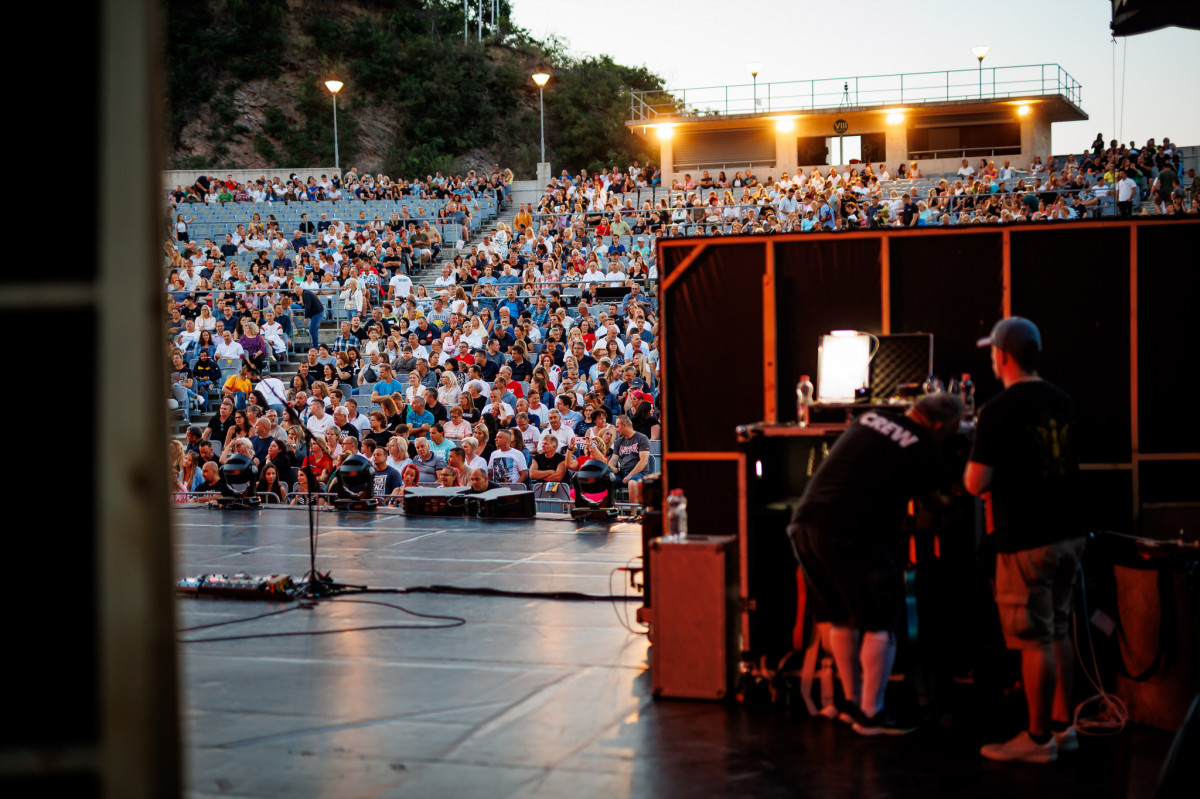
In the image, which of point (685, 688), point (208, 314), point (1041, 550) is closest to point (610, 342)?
point (208, 314)

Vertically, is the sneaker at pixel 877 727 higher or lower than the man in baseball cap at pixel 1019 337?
lower

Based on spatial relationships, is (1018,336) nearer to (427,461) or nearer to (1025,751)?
(1025,751)

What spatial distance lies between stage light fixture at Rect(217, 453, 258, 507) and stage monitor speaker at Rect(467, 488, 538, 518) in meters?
3.29

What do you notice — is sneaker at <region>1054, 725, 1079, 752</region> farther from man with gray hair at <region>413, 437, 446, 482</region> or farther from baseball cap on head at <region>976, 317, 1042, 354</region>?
man with gray hair at <region>413, 437, 446, 482</region>

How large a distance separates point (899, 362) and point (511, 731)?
315 cm

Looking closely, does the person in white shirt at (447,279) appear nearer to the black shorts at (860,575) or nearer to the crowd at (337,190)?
the crowd at (337,190)

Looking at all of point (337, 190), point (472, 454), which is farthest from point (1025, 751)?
point (337, 190)

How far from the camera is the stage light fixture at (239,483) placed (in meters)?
14.6

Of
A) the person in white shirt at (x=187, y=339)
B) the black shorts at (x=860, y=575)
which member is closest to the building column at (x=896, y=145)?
the person in white shirt at (x=187, y=339)

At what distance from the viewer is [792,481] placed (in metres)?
6.61

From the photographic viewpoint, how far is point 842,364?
22.2 ft

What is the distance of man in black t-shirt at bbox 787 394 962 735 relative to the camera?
17.3ft

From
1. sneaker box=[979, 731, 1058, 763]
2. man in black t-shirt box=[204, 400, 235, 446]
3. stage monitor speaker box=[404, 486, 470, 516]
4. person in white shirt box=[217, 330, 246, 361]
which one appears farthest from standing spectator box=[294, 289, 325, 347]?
sneaker box=[979, 731, 1058, 763]

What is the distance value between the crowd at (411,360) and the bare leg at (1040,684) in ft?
18.0
